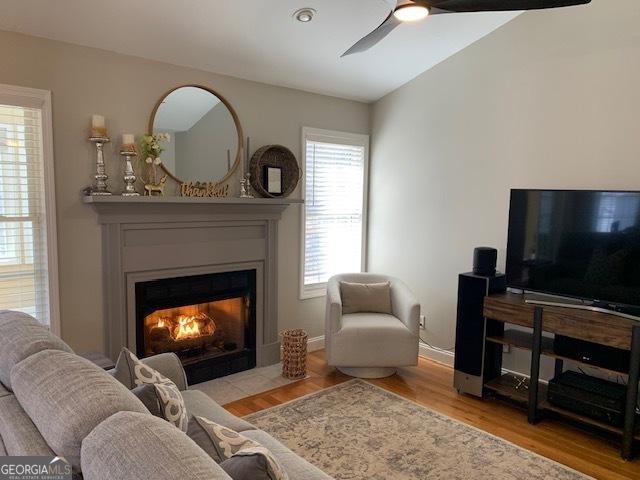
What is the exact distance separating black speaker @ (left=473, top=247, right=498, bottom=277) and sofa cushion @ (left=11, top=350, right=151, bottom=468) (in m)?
2.82

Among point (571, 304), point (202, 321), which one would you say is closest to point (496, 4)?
point (571, 304)

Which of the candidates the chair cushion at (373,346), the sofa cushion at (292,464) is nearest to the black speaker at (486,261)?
the chair cushion at (373,346)

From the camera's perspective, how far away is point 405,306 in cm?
391

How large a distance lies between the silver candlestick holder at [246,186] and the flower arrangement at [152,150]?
727mm

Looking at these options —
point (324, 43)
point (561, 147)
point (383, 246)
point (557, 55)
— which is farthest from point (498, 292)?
point (324, 43)

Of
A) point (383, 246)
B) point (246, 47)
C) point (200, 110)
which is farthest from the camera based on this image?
point (383, 246)

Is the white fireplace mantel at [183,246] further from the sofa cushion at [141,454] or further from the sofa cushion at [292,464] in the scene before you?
the sofa cushion at [141,454]

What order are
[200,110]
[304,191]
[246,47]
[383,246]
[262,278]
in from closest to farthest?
1. [246,47]
2. [200,110]
3. [262,278]
4. [304,191]
5. [383,246]

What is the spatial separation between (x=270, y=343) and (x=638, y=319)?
9.18ft

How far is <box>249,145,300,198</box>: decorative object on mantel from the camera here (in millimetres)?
3867

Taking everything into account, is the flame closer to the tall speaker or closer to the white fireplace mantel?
the white fireplace mantel

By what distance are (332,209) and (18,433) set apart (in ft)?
11.8

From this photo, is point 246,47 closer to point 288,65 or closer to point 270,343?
point 288,65

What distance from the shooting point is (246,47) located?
337 centimetres
